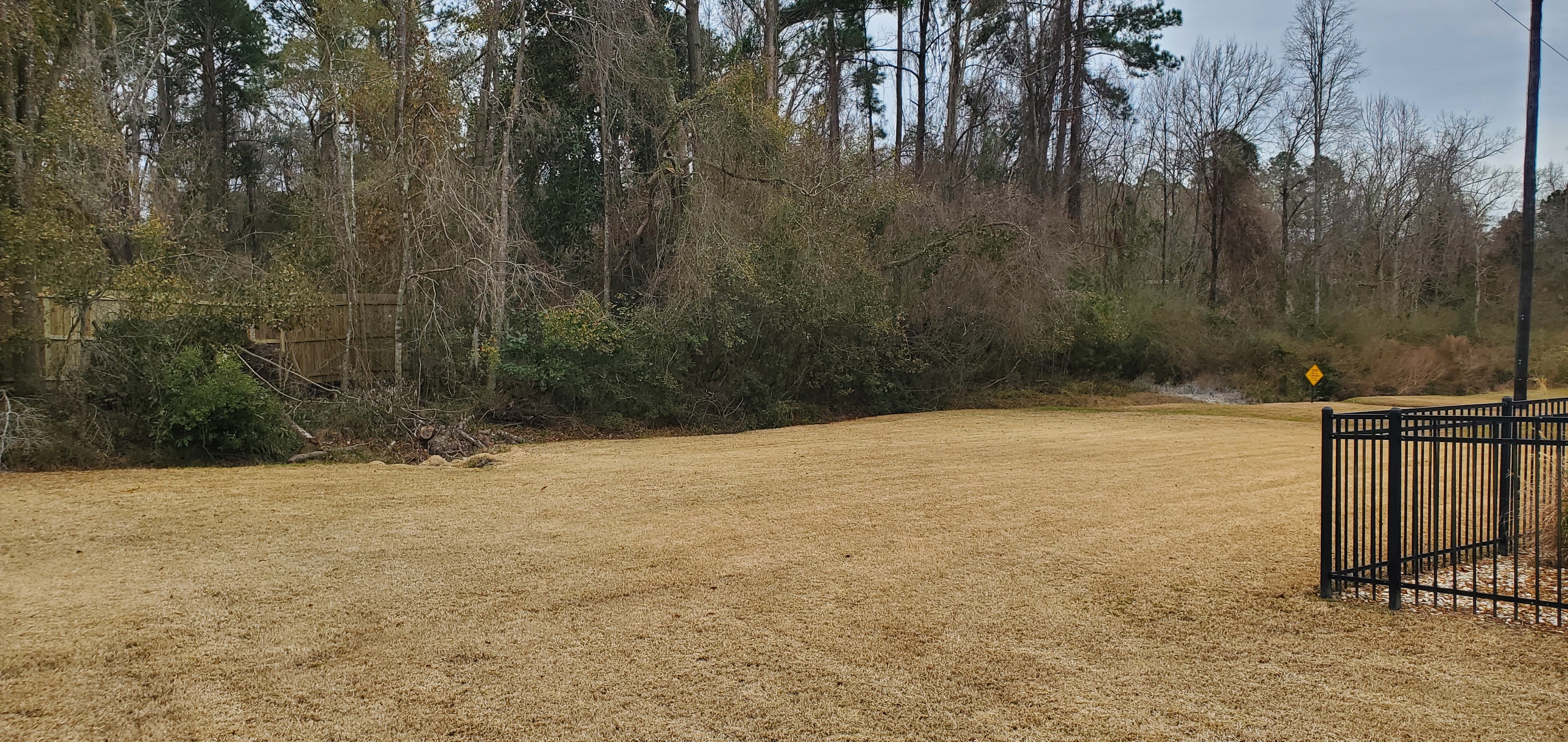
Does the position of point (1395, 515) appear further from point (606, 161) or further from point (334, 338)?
point (606, 161)

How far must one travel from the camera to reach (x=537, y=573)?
18.2ft

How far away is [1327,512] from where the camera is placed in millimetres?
4887

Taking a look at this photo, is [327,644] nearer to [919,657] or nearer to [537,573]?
[537,573]

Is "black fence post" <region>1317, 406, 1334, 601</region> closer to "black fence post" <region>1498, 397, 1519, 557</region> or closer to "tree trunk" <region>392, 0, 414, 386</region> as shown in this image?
"black fence post" <region>1498, 397, 1519, 557</region>

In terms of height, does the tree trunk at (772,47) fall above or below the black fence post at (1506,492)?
above

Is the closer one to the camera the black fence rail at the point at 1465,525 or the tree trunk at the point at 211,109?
the black fence rail at the point at 1465,525

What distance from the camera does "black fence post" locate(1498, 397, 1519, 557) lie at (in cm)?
536

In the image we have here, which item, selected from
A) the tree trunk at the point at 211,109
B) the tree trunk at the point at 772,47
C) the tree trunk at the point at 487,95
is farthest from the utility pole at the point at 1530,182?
the tree trunk at the point at 211,109

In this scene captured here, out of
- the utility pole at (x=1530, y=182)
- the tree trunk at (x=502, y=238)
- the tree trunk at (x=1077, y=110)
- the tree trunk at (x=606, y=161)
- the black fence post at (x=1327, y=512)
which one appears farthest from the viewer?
the tree trunk at (x=1077, y=110)

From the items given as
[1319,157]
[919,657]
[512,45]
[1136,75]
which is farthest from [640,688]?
[1319,157]

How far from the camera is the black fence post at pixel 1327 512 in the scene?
4.86 meters

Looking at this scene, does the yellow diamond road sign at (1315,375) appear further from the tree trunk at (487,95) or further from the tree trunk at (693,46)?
the tree trunk at (487,95)

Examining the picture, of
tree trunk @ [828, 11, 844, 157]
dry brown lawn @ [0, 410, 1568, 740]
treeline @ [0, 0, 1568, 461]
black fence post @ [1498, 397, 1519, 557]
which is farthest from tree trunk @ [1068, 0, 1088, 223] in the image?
black fence post @ [1498, 397, 1519, 557]

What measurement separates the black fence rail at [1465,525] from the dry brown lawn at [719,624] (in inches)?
10.7
